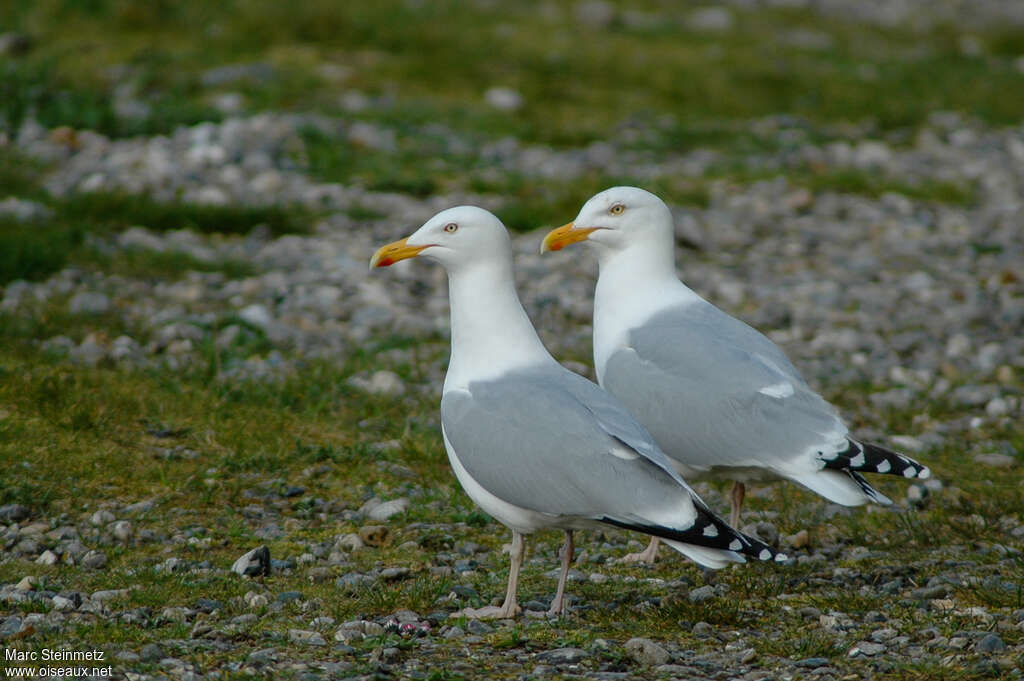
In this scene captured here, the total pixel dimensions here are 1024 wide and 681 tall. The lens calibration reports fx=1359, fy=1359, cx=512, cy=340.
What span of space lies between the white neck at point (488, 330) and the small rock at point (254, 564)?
1.00 m

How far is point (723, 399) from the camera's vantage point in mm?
5750

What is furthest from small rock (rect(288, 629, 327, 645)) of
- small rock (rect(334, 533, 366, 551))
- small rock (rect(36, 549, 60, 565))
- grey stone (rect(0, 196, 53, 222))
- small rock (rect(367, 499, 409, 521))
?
grey stone (rect(0, 196, 53, 222))

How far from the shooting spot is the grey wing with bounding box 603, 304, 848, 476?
221 inches

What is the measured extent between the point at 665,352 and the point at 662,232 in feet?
2.83

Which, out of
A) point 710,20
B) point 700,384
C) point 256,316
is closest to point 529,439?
point 700,384

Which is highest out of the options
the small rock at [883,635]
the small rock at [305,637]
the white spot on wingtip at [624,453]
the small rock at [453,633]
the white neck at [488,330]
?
the white neck at [488,330]

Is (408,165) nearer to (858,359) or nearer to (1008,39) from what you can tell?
(858,359)

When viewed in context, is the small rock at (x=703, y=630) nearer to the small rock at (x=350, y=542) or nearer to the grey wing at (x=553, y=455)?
the grey wing at (x=553, y=455)

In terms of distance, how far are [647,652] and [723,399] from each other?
1.46 meters

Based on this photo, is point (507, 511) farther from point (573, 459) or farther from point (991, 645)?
point (991, 645)

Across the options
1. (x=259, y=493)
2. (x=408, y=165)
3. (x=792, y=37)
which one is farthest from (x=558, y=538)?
(x=792, y=37)

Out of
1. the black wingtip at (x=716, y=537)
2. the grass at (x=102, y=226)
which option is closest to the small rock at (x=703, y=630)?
the black wingtip at (x=716, y=537)

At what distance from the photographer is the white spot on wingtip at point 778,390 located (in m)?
5.70

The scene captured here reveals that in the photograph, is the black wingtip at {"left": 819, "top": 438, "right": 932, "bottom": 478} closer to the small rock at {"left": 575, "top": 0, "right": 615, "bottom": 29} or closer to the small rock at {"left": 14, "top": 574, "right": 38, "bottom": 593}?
the small rock at {"left": 14, "top": 574, "right": 38, "bottom": 593}
